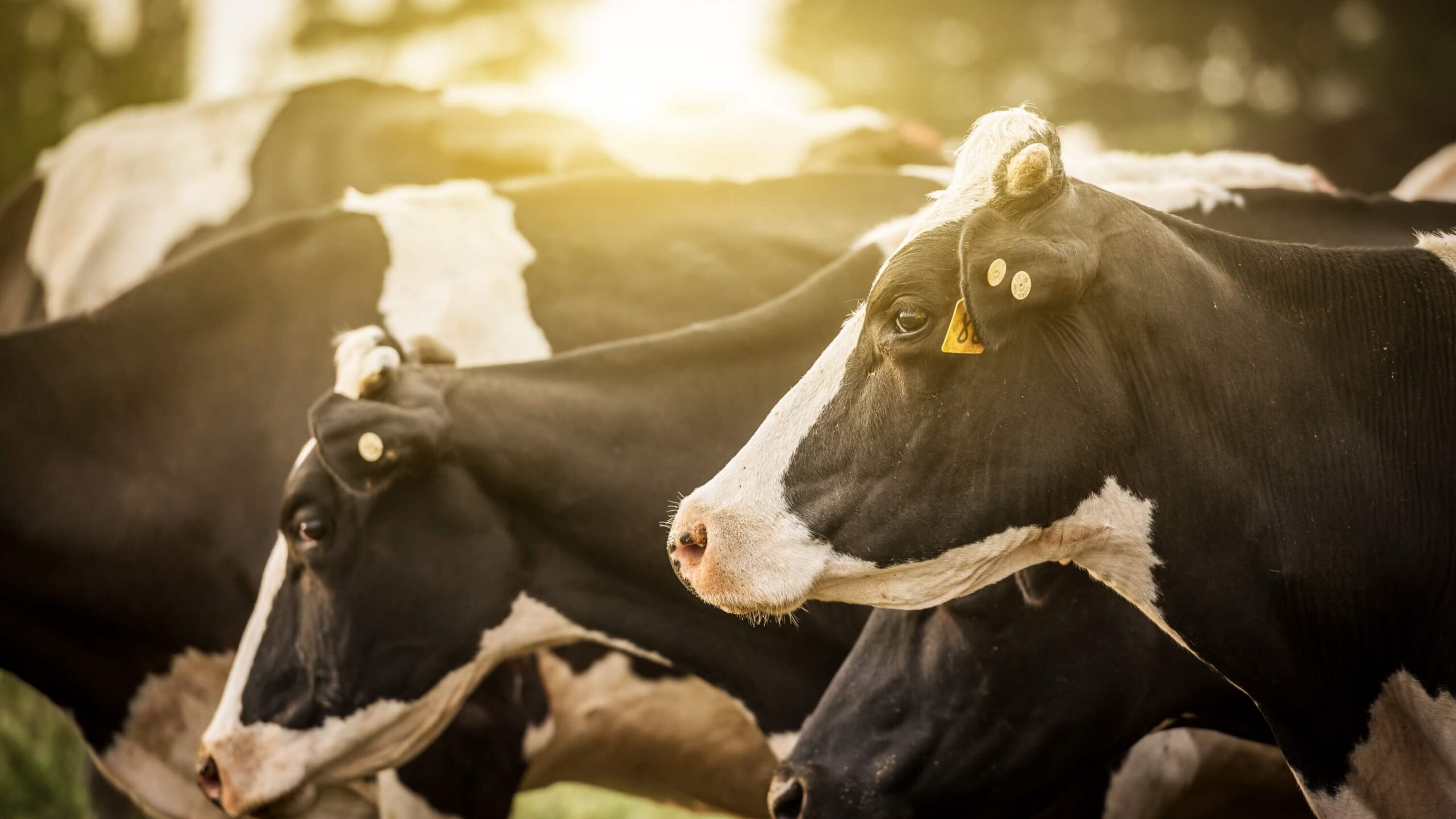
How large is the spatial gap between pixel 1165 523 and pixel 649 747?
7.62 feet

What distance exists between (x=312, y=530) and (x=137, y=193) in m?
3.43

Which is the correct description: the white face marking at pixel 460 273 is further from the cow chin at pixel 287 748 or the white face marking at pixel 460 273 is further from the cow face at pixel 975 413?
the cow face at pixel 975 413

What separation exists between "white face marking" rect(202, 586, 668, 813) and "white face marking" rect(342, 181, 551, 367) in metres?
0.94

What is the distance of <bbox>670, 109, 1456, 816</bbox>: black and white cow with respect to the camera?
241 centimetres

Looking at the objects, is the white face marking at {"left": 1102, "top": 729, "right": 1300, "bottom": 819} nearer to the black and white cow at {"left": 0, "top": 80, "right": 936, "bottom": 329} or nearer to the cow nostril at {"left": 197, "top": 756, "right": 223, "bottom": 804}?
A: the cow nostril at {"left": 197, "top": 756, "right": 223, "bottom": 804}

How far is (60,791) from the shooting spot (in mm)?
6480

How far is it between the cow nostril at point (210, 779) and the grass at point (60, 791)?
7.80 ft

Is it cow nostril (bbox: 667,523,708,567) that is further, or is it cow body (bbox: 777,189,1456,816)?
cow body (bbox: 777,189,1456,816)

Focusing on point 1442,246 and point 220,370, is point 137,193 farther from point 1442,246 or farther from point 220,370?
point 1442,246

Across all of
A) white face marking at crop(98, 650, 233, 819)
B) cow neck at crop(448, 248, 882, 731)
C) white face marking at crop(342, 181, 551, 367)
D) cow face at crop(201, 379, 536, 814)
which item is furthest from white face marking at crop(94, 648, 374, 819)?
cow neck at crop(448, 248, 882, 731)

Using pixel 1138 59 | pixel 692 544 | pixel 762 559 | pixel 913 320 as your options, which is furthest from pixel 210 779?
pixel 1138 59

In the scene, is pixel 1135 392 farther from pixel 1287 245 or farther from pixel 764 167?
pixel 764 167

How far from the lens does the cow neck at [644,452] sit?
3506 mm

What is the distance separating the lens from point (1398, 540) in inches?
98.5
